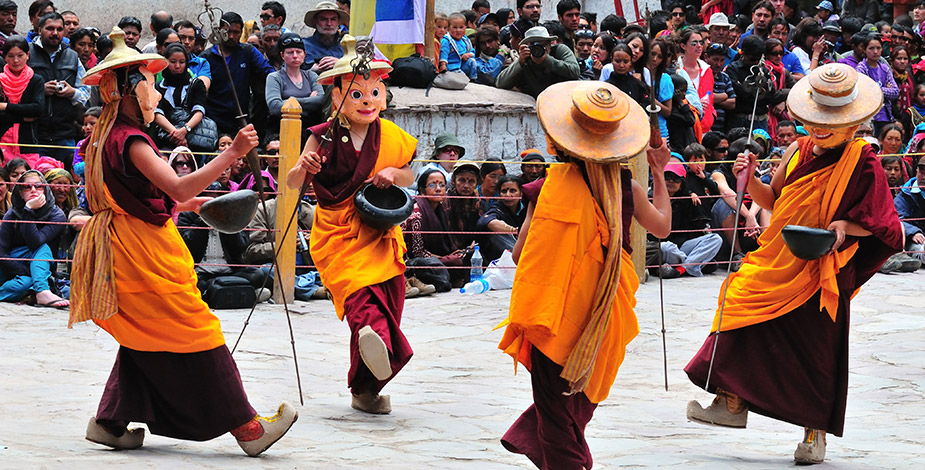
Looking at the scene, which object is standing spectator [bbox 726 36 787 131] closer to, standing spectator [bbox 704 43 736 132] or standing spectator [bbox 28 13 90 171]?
standing spectator [bbox 704 43 736 132]

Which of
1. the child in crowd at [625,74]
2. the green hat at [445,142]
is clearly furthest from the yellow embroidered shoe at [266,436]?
the child in crowd at [625,74]

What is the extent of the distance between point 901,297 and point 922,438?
3.93 m

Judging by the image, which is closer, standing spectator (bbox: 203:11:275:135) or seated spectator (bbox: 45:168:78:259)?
seated spectator (bbox: 45:168:78:259)

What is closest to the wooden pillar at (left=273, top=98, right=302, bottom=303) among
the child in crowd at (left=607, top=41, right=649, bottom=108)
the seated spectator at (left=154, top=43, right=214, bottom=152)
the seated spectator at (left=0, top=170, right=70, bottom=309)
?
the seated spectator at (left=154, top=43, right=214, bottom=152)

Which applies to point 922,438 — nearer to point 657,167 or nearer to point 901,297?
point 657,167

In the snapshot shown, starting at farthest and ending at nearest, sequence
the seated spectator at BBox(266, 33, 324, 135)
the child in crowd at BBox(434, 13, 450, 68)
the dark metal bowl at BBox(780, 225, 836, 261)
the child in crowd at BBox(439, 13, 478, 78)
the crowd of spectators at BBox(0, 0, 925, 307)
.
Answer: the child in crowd at BBox(434, 13, 450, 68), the child in crowd at BBox(439, 13, 478, 78), the seated spectator at BBox(266, 33, 324, 135), the crowd of spectators at BBox(0, 0, 925, 307), the dark metal bowl at BBox(780, 225, 836, 261)

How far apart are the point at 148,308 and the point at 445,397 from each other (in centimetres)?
207

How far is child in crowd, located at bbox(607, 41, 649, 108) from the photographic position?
1047 cm

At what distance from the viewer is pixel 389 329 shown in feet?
19.2

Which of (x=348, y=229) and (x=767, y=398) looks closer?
(x=767, y=398)

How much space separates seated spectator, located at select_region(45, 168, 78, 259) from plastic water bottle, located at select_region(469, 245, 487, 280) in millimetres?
2966

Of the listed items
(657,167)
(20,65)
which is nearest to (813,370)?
(657,167)

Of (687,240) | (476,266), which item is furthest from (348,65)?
(687,240)

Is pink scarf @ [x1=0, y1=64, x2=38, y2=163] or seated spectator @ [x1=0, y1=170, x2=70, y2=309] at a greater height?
pink scarf @ [x1=0, y1=64, x2=38, y2=163]
